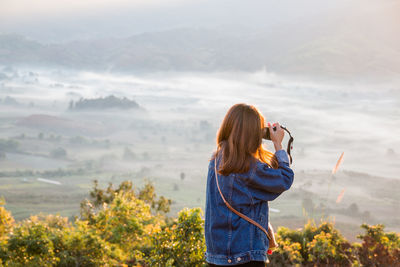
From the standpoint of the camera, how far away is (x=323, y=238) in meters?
4.49

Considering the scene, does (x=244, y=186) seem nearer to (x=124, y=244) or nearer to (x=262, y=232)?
(x=262, y=232)

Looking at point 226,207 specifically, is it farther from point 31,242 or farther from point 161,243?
point 31,242

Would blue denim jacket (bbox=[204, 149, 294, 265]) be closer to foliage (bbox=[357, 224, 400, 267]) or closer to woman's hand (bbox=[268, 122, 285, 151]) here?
woman's hand (bbox=[268, 122, 285, 151])

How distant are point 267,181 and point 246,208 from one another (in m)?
0.17

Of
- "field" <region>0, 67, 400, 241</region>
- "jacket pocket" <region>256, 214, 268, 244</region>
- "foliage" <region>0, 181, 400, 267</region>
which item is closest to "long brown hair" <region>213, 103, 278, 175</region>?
"jacket pocket" <region>256, 214, 268, 244</region>

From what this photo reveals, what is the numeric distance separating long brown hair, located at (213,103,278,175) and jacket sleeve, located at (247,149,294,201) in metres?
0.05

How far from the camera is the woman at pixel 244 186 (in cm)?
177

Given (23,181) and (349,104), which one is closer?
(23,181)

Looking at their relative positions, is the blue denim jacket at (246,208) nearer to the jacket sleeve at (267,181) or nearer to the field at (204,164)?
the jacket sleeve at (267,181)

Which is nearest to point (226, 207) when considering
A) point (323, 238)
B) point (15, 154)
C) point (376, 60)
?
point (323, 238)

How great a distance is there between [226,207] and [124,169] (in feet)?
472

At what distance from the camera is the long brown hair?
1771mm

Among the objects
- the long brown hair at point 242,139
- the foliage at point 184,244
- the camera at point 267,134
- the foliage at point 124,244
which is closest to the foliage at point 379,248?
the foliage at point 124,244

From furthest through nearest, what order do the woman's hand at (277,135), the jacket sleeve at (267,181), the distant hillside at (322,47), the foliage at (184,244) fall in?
the distant hillside at (322,47)
the foliage at (184,244)
the woman's hand at (277,135)
the jacket sleeve at (267,181)
